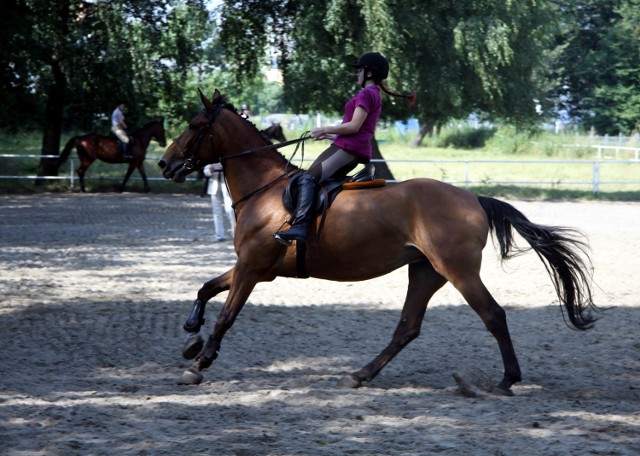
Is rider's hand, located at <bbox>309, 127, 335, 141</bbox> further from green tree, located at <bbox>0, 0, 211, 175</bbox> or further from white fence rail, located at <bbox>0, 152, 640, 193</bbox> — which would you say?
green tree, located at <bbox>0, 0, 211, 175</bbox>

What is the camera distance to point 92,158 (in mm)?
28219

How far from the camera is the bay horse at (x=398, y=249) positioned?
6941 mm

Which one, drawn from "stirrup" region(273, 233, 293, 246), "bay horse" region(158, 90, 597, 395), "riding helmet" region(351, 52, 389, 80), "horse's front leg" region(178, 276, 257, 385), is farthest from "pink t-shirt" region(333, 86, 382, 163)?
"horse's front leg" region(178, 276, 257, 385)

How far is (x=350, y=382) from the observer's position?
7039 mm

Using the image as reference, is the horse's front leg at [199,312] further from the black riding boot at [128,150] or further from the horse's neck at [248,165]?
the black riding boot at [128,150]

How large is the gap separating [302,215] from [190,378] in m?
1.47

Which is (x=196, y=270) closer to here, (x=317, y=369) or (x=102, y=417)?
(x=317, y=369)

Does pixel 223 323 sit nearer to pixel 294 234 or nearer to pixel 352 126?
pixel 294 234

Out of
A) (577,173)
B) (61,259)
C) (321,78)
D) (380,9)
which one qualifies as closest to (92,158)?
(321,78)

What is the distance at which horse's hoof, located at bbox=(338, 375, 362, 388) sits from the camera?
7031mm

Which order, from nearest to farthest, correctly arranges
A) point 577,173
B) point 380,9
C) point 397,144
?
point 380,9
point 577,173
point 397,144

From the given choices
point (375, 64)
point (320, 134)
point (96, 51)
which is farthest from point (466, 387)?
point (96, 51)

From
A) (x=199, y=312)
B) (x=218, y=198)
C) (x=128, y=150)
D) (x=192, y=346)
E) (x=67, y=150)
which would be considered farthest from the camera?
(x=67, y=150)

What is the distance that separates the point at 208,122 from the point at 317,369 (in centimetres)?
222
